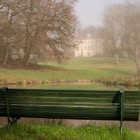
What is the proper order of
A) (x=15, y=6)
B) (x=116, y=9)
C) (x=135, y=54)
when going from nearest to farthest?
(x=15, y=6), (x=135, y=54), (x=116, y=9)

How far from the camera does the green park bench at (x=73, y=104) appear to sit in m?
8.16

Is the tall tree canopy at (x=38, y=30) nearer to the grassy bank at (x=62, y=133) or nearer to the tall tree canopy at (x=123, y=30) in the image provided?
the tall tree canopy at (x=123, y=30)

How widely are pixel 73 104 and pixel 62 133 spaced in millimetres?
703

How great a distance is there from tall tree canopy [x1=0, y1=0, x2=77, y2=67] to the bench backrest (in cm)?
3984

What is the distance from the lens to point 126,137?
7914 mm

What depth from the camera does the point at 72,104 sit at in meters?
8.32

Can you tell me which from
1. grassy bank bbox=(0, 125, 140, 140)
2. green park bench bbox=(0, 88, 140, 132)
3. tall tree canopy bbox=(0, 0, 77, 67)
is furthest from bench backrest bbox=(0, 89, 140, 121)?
tall tree canopy bbox=(0, 0, 77, 67)

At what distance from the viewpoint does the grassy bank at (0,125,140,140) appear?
25.5 ft

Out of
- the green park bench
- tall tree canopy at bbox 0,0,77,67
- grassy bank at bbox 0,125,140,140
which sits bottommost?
grassy bank at bbox 0,125,140,140

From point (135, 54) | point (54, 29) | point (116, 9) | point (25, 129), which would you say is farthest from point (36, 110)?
point (116, 9)

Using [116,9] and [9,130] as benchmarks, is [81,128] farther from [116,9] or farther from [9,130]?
[116,9]

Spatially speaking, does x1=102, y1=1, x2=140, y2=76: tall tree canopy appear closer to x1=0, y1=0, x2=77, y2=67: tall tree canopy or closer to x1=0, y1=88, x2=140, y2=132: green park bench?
x1=0, y1=0, x2=77, y2=67: tall tree canopy

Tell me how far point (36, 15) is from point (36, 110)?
4396 cm

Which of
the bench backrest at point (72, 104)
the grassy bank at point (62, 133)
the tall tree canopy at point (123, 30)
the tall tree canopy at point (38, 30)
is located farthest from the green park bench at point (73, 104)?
the tall tree canopy at point (123, 30)
